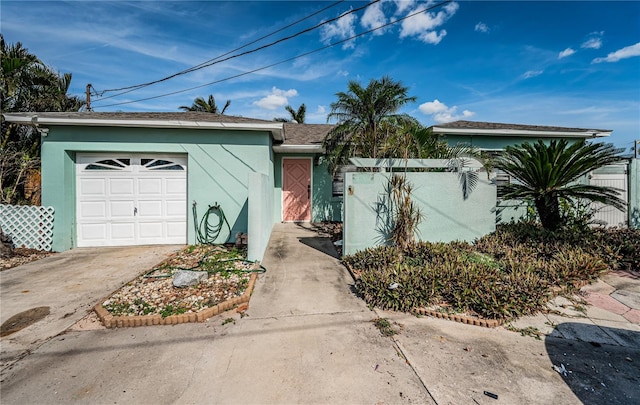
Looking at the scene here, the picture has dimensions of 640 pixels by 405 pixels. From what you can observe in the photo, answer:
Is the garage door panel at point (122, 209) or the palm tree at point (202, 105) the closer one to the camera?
the garage door panel at point (122, 209)

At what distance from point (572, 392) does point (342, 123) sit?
6.97m

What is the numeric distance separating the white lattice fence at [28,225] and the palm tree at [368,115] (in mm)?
7394

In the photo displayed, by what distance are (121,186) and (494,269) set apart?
8.49 m

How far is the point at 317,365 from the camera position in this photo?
2480 mm

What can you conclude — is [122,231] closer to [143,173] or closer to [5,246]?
[143,173]

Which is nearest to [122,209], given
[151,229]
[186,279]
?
[151,229]

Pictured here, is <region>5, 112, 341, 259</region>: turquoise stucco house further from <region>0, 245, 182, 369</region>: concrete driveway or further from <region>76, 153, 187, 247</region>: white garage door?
<region>0, 245, 182, 369</region>: concrete driveway

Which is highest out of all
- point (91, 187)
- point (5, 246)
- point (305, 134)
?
point (305, 134)

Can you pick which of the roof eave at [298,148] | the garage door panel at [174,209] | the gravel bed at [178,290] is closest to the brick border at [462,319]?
the gravel bed at [178,290]

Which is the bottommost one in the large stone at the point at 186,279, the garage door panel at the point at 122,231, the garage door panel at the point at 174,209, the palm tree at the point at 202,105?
the large stone at the point at 186,279

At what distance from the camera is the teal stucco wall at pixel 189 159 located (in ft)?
21.1

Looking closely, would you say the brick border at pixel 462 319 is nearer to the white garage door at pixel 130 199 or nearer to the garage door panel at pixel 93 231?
the white garage door at pixel 130 199

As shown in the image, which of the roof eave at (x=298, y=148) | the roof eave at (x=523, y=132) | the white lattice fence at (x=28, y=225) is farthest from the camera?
the roof eave at (x=298, y=148)

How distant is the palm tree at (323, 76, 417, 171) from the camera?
23.5ft
